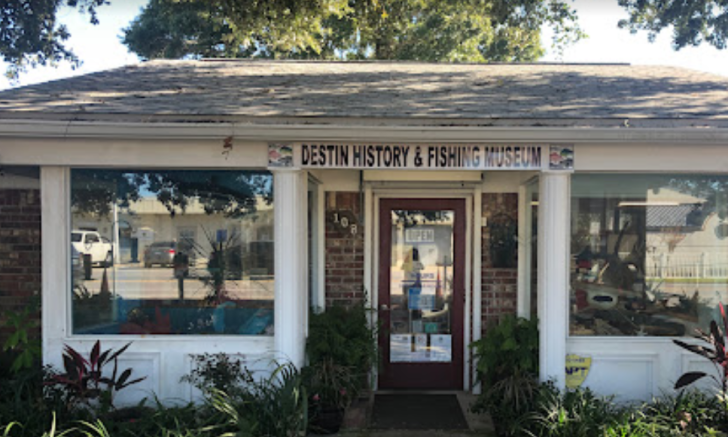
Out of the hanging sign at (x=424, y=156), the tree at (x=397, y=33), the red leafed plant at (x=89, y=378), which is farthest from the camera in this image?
the tree at (x=397, y=33)

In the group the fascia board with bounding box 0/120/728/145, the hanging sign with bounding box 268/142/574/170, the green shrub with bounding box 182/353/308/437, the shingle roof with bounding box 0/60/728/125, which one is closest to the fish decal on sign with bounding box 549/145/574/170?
the hanging sign with bounding box 268/142/574/170

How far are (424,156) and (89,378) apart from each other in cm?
334

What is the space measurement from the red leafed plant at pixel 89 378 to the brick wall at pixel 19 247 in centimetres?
145

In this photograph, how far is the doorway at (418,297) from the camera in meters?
6.37

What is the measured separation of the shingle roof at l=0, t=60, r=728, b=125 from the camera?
466 cm

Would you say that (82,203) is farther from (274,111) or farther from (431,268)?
(431,268)

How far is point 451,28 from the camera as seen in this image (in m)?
15.8

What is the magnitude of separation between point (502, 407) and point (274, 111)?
3271mm

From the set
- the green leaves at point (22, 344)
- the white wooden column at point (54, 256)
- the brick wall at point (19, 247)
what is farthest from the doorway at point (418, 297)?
the brick wall at point (19, 247)

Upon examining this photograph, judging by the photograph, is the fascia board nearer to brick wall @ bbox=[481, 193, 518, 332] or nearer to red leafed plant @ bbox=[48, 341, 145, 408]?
brick wall @ bbox=[481, 193, 518, 332]

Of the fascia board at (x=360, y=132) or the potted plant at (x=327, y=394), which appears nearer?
the fascia board at (x=360, y=132)

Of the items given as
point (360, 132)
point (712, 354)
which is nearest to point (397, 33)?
point (360, 132)

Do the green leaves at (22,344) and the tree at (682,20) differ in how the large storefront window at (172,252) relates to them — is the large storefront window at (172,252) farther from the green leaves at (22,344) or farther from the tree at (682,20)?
the tree at (682,20)

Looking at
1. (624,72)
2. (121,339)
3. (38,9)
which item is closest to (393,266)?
(121,339)
